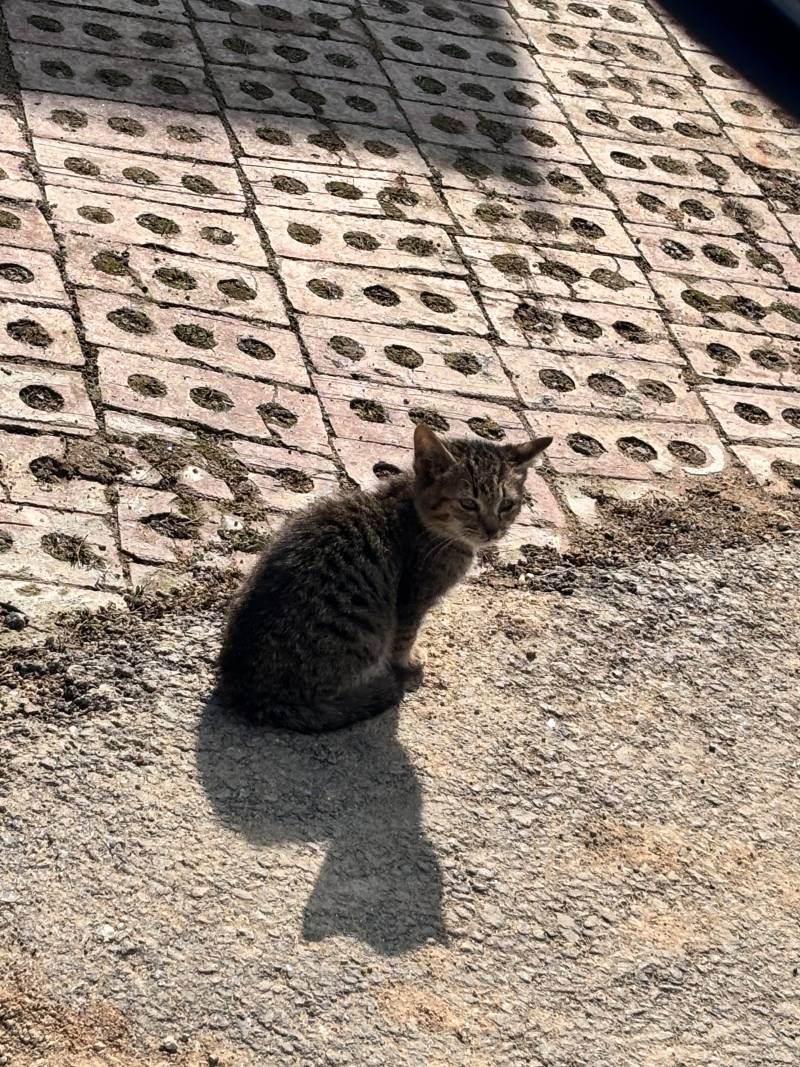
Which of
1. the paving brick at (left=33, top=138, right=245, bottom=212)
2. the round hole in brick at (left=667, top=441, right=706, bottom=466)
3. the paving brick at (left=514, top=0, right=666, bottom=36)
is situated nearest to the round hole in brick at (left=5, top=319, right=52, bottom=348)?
the paving brick at (left=33, top=138, right=245, bottom=212)

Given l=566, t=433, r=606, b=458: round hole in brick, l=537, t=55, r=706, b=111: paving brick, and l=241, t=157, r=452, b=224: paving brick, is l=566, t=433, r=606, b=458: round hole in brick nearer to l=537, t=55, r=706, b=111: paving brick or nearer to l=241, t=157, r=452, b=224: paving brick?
l=241, t=157, r=452, b=224: paving brick

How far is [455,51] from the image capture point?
8336 millimetres

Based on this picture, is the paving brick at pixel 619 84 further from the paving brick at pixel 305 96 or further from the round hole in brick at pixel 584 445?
the round hole in brick at pixel 584 445

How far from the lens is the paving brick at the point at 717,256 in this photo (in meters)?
7.05

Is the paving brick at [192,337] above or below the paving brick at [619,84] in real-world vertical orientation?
below

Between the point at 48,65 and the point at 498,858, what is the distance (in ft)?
16.2

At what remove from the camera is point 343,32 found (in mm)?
8148

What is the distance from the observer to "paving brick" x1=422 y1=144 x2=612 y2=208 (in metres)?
7.21

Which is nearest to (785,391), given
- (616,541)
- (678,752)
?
(616,541)

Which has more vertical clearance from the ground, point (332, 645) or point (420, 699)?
point (332, 645)

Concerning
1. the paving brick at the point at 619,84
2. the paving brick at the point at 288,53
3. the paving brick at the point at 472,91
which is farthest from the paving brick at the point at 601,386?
the paving brick at the point at 619,84

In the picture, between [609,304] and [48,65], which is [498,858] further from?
[48,65]

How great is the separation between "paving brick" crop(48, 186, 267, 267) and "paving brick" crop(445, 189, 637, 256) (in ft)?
3.90

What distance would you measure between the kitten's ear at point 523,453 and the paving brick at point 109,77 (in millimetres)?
3287
